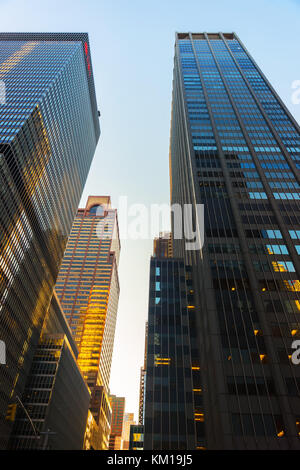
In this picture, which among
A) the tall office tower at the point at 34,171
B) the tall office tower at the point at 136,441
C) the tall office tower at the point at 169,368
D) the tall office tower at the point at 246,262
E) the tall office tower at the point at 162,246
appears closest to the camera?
the tall office tower at the point at 246,262

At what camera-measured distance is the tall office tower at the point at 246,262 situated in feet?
116

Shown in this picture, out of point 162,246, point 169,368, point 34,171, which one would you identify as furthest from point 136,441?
point 162,246

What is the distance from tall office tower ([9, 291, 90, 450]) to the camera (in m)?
75.2

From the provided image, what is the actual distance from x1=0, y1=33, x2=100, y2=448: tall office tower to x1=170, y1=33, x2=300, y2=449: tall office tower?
45.5 meters

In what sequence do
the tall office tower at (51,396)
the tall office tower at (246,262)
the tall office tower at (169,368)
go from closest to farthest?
1. the tall office tower at (246,262)
2. the tall office tower at (169,368)
3. the tall office tower at (51,396)

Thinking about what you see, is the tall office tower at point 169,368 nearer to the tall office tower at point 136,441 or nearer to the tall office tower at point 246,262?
the tall office tower at point 246,262

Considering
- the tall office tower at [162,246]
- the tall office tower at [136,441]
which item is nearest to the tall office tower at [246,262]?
the tall office tower at [136,441]

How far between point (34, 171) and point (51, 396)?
66493 millimetres

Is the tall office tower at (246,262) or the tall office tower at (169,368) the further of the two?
the tall office tower at (169,368)

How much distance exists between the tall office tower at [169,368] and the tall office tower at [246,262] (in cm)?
480

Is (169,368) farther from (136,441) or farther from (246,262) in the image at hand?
(246,262)

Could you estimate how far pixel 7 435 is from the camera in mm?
70000

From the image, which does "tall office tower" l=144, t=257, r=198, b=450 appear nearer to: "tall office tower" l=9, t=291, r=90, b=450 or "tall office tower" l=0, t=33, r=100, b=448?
"tall office tower" l=9, t=291, r=90, b=450
